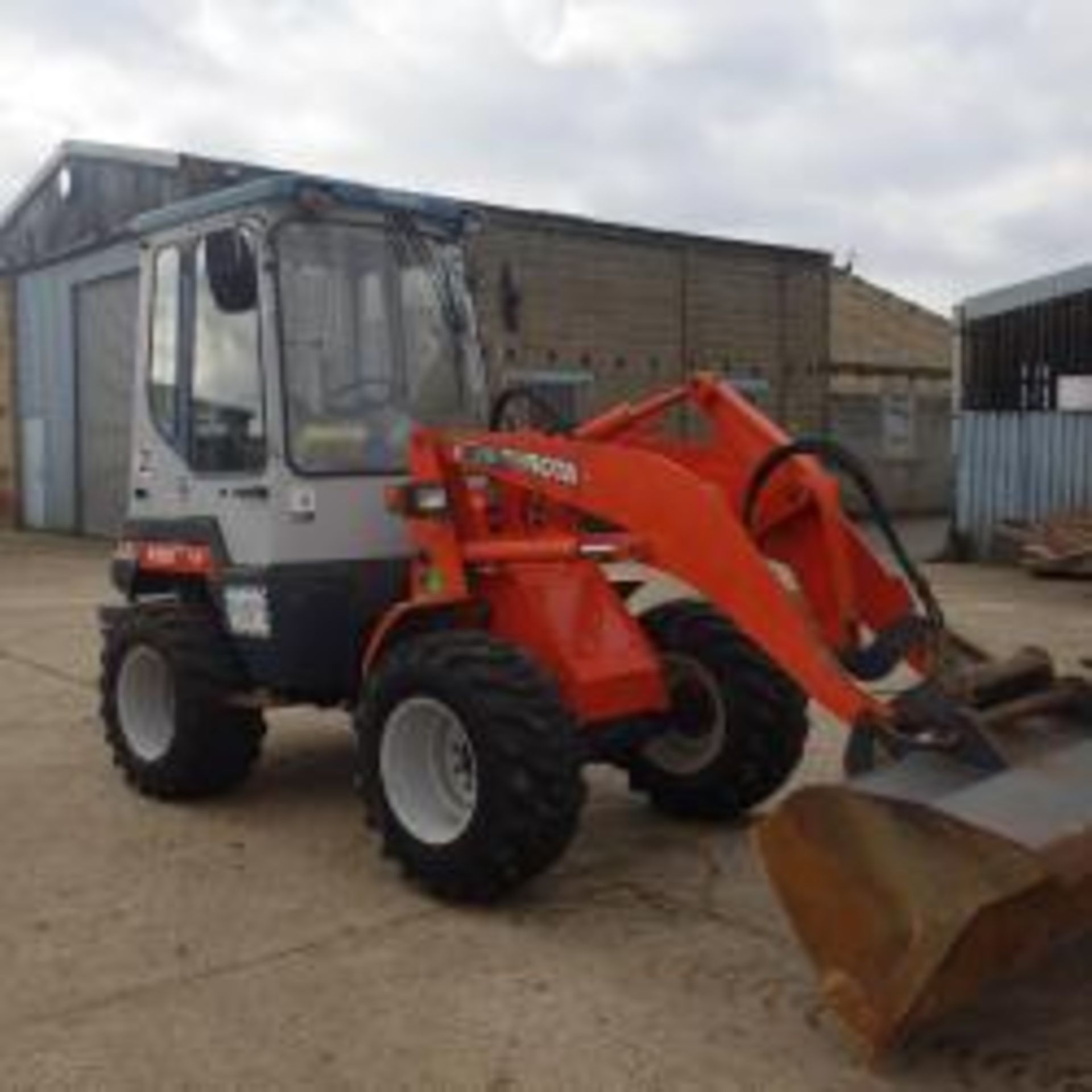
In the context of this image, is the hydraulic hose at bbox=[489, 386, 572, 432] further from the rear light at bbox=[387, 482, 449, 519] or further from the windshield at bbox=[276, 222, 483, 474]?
the rear light at bbox=[387, 482, 449, 519]

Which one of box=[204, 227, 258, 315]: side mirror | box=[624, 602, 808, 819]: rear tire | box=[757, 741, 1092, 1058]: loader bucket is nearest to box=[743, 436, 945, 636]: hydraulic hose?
box=[757, 741, 1092, 1058]: loader bucket

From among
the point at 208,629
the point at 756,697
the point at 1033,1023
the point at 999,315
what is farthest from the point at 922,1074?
the point at 999,315

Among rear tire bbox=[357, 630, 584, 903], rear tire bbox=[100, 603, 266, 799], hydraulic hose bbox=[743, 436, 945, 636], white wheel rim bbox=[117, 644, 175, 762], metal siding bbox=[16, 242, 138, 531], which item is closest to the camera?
hydraulic hose bbox=[743, 436, 945, 636]

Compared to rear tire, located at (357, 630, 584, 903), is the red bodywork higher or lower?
Answer: higher

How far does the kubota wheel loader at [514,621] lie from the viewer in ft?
15.1

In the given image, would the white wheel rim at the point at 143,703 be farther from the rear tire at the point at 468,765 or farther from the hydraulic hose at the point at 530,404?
the hydraulic hose at the point at 530,404

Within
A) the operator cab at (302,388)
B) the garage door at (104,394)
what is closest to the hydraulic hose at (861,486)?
the operator cab at (302,388)

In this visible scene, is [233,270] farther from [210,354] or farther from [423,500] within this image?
[423,500]

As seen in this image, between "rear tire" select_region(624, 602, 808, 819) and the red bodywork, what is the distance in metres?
0.41

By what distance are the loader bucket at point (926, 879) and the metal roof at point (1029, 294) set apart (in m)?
16.2

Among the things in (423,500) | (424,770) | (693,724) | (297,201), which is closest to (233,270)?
(297,201)

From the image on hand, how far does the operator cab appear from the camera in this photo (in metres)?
6.97

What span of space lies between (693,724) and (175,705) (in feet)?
6.98

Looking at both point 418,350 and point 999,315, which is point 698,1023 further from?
point 999,315
